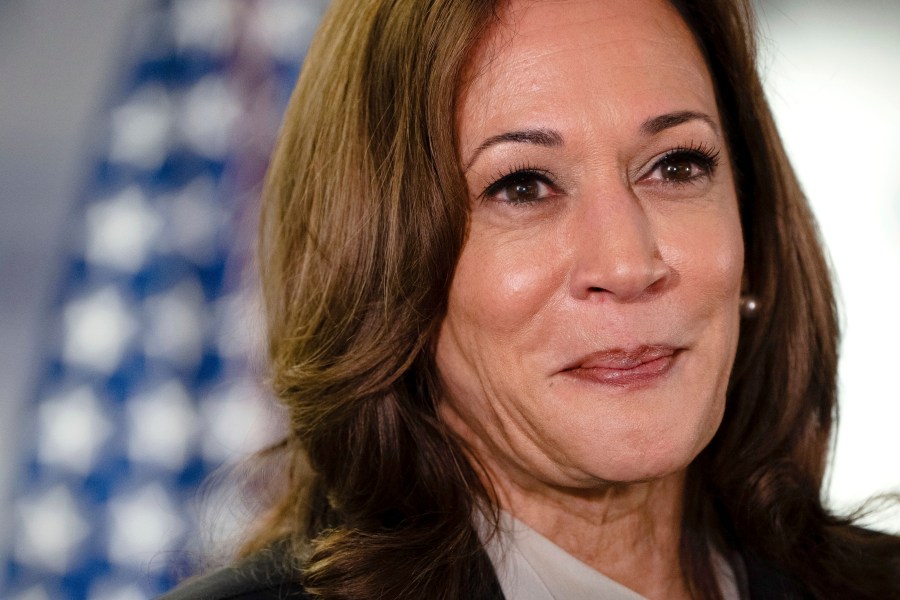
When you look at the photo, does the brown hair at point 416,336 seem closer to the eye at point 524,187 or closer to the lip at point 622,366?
the eye at point 524,187

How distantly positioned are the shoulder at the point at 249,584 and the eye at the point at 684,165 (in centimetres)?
78

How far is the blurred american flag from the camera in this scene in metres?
2.36

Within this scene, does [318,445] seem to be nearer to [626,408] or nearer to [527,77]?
[626,408]

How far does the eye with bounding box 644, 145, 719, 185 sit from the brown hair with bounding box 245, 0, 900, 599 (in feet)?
0.64

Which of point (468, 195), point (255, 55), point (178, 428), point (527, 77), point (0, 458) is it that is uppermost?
point (255, 55)

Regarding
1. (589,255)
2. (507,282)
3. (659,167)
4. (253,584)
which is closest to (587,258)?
(589,255)

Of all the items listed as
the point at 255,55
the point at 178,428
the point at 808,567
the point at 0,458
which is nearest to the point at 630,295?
the point at 808,567

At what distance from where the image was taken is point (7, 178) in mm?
2850

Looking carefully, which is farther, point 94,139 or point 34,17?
point 34,17

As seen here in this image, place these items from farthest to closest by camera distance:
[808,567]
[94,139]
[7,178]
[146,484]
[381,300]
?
1. [7,178]
2. [94,139]
3. [146,484]
4. [808,567]
5. [381,300]

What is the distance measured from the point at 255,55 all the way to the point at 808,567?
6.27 ft

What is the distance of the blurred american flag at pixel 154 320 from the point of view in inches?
92.8

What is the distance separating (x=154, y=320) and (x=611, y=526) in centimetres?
139

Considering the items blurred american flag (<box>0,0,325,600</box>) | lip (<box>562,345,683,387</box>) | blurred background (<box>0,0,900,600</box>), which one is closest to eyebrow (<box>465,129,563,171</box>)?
lip (<box>562,345,683,387</box>)
